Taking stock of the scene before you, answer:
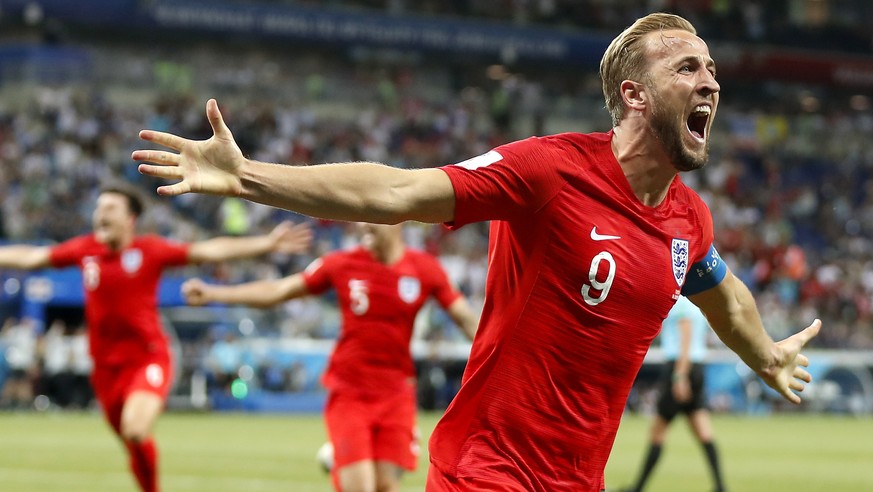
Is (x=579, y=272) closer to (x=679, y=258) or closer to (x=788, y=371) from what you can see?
(x=679, y=258)

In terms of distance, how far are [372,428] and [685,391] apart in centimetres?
522

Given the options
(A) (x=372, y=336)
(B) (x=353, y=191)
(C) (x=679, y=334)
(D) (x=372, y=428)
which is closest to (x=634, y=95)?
(B) (x=353, y=191)

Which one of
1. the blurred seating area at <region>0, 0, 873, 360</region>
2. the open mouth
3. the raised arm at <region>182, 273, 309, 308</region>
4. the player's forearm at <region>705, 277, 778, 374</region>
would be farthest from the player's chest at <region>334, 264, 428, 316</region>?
the blurred seating area at <region>0, 0, 873, 360</region>

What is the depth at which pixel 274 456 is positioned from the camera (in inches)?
715

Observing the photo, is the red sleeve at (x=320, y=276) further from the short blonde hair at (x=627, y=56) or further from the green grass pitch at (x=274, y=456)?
the short blonde hair at (x=627, y=56)

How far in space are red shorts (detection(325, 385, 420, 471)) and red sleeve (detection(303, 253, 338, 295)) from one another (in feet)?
2.95

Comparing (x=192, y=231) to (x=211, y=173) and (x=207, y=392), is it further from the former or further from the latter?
(x=211, y=173)

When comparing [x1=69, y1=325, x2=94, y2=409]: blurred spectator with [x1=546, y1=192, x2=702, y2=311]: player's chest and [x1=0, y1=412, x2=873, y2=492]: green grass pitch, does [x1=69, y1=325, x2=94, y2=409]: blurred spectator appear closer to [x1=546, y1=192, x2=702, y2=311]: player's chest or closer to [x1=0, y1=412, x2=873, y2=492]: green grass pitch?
[x1=0, y1=412, x2=873, y2=492]: green grass pitch

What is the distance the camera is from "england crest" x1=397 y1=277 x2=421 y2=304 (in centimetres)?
1012

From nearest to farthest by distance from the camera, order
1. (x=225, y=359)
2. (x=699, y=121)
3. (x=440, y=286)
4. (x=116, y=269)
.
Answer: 1. (x=699, y=121)
2. (x=440, y=286)
3. (x=116, y=269)
4. (x=225, y=359)

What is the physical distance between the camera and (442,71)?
45.8 m

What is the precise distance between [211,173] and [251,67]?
36657 mm

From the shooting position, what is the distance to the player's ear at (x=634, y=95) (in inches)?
187

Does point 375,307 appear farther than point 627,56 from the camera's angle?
Yes
